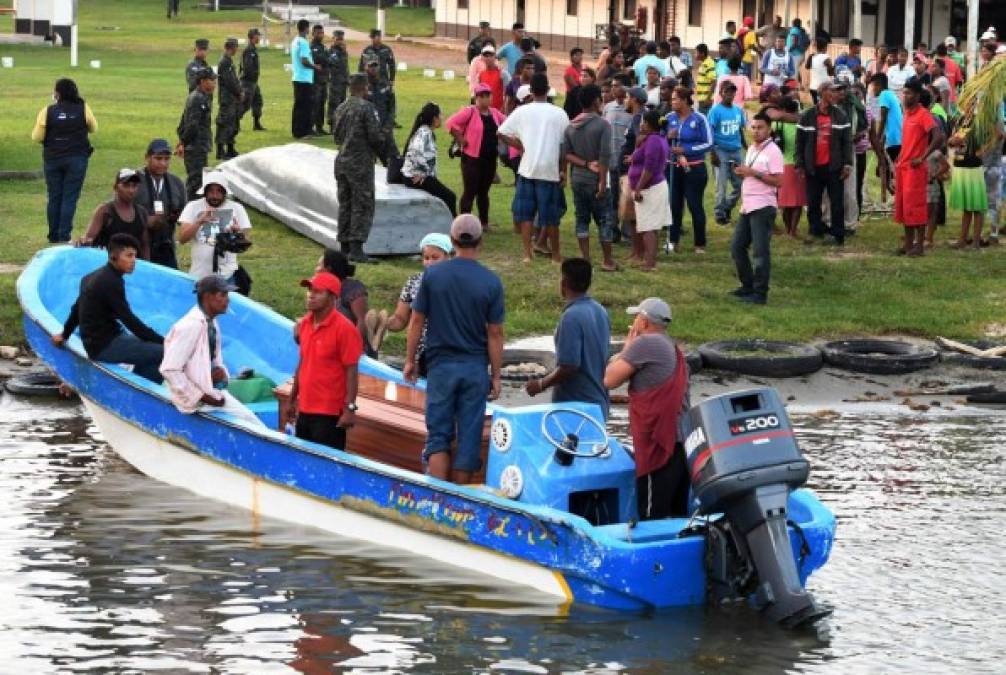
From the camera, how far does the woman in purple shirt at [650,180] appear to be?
19734mm

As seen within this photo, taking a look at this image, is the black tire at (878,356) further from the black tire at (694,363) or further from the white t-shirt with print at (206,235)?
the white t-shirt with print at (206,235)

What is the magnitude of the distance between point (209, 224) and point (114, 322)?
7.21 feet

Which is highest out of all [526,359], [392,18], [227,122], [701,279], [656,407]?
[392,18]

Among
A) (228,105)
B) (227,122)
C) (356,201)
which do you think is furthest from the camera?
(227,122)

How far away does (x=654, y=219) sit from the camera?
20.0 m

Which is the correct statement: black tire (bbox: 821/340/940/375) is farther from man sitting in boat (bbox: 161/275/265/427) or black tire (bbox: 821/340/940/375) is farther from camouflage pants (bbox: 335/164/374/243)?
man sitting in boat (bbox: 161/275/265/427)

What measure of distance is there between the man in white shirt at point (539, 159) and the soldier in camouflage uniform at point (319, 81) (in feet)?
40.9

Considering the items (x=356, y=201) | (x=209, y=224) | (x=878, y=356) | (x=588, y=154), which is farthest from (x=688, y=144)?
(x=209, y=224)

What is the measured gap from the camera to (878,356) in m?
17.5

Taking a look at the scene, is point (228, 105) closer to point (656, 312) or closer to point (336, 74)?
point (336, 74)

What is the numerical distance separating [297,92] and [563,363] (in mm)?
20462

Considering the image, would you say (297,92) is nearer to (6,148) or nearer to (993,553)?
(6,148)

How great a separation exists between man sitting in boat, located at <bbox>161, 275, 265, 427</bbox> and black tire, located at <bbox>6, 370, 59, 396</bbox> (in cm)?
316

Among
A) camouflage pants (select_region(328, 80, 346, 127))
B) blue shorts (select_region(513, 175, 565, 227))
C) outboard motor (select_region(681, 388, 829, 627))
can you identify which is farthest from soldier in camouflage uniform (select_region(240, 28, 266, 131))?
outboard motor (select_region(681, 388, 829, 627))
